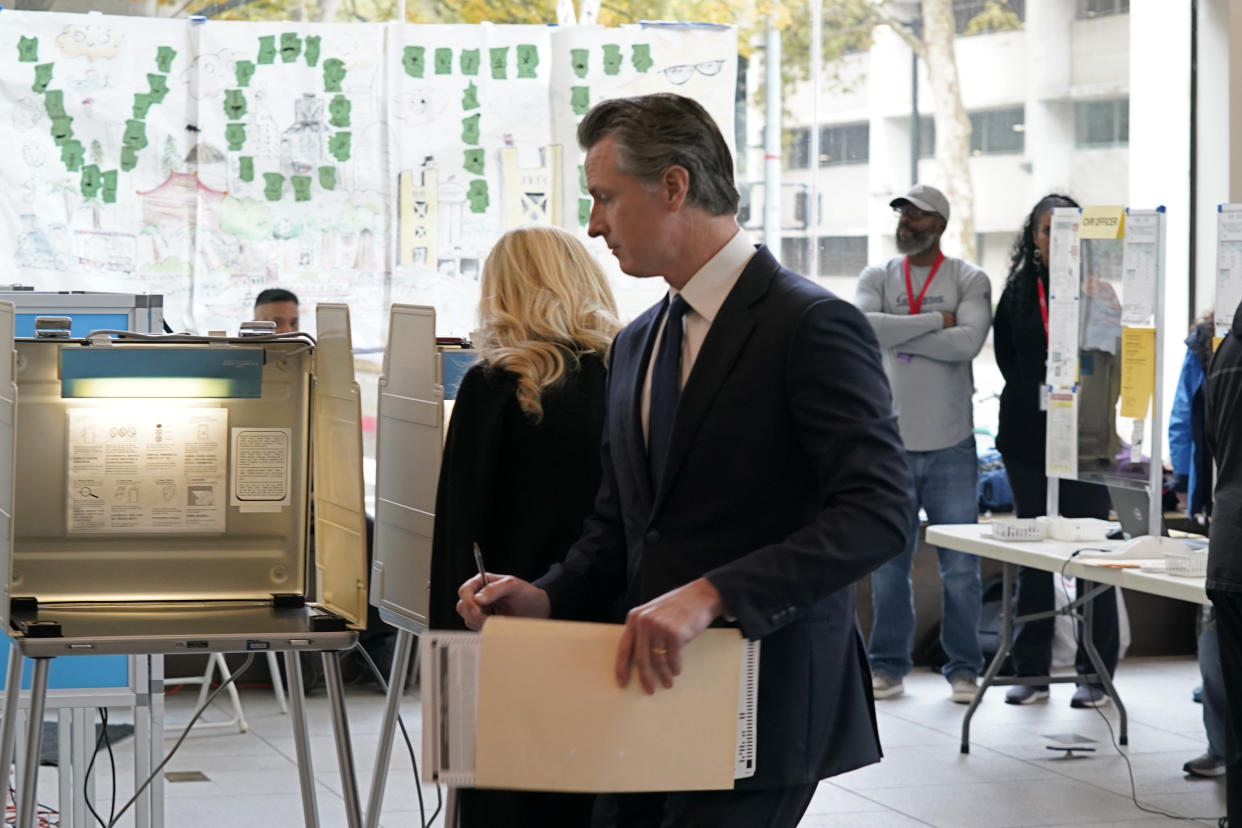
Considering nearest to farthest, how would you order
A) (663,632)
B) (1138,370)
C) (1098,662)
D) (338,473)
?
1. (663,632)
2. (338,473)
3. (1138,370)
4. (1098,662)

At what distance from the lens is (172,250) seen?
257 inches

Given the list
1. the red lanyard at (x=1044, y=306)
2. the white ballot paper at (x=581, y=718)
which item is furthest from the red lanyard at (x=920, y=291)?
the white ballot paper at (x=581, y=718)

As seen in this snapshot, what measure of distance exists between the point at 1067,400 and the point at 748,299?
3771mm

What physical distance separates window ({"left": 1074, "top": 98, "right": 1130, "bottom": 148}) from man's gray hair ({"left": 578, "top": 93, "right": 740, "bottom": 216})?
609 centimetres

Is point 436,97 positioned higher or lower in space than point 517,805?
higher

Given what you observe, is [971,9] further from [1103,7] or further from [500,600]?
[500,600]

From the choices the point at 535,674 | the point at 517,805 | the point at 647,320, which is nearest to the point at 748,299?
the point at 647,320

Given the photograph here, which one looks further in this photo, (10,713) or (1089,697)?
(1089,697)

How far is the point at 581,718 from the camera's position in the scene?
166 centimetres

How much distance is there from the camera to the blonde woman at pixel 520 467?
A: 2.87m

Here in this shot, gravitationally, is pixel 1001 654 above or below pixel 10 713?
below

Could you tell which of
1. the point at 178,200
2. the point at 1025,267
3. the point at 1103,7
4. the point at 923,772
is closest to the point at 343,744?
the point at 923,772

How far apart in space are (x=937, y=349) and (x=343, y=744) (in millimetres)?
3541

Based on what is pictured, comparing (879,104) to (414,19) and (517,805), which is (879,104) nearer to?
(414,19)
